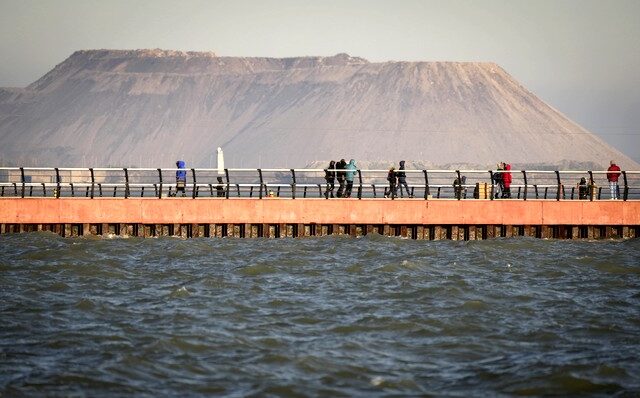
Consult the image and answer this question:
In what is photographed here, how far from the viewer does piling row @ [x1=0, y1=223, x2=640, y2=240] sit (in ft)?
125

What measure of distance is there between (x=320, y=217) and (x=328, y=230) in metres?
0.58

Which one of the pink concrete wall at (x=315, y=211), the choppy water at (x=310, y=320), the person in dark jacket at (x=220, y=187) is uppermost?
the person in dark jacket at (x=220, y=187)

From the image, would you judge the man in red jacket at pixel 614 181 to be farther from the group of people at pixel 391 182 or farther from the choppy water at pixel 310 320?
the choppy water at pixel 310 320

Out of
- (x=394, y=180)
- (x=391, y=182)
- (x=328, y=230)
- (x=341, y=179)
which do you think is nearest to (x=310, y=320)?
(x=328, y=230)

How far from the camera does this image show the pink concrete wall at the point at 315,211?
3766cm

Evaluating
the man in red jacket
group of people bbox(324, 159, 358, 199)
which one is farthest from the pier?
group of people bbox(324, 159, 358, 199)

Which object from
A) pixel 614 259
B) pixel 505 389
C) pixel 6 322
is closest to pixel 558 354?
pixel 505 389

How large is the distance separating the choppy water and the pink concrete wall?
2.90ft

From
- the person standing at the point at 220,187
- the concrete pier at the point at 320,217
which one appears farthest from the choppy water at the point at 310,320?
the person standing at the point at 220,187

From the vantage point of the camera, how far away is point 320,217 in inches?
1529

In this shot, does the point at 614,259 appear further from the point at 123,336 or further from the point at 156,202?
the point at 123,336

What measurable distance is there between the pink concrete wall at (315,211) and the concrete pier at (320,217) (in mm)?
32

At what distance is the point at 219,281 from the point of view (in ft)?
97.6

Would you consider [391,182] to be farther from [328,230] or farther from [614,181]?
[614,181]
